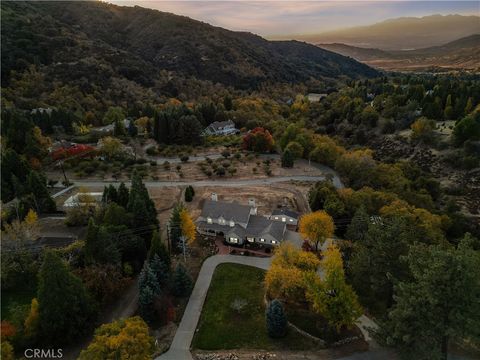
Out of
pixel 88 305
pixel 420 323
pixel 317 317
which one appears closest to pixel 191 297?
pixel 88 305

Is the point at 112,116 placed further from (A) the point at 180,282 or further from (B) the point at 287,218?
(A) the point at 180,282

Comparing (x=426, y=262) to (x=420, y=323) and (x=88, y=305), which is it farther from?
(x=88, y=305)


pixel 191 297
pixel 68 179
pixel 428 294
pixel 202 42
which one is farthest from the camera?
pixel 202 42

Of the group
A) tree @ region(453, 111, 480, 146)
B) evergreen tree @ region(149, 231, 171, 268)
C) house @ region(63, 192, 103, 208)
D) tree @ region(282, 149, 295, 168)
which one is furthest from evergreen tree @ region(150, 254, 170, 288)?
tree @ region(453, 111, 480, 146)

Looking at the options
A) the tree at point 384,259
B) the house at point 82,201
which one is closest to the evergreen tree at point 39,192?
the house at point 82,201

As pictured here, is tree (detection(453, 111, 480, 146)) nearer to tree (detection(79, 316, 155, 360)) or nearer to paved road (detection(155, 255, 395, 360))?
paved road (detection(155, 255, 395, 360))
